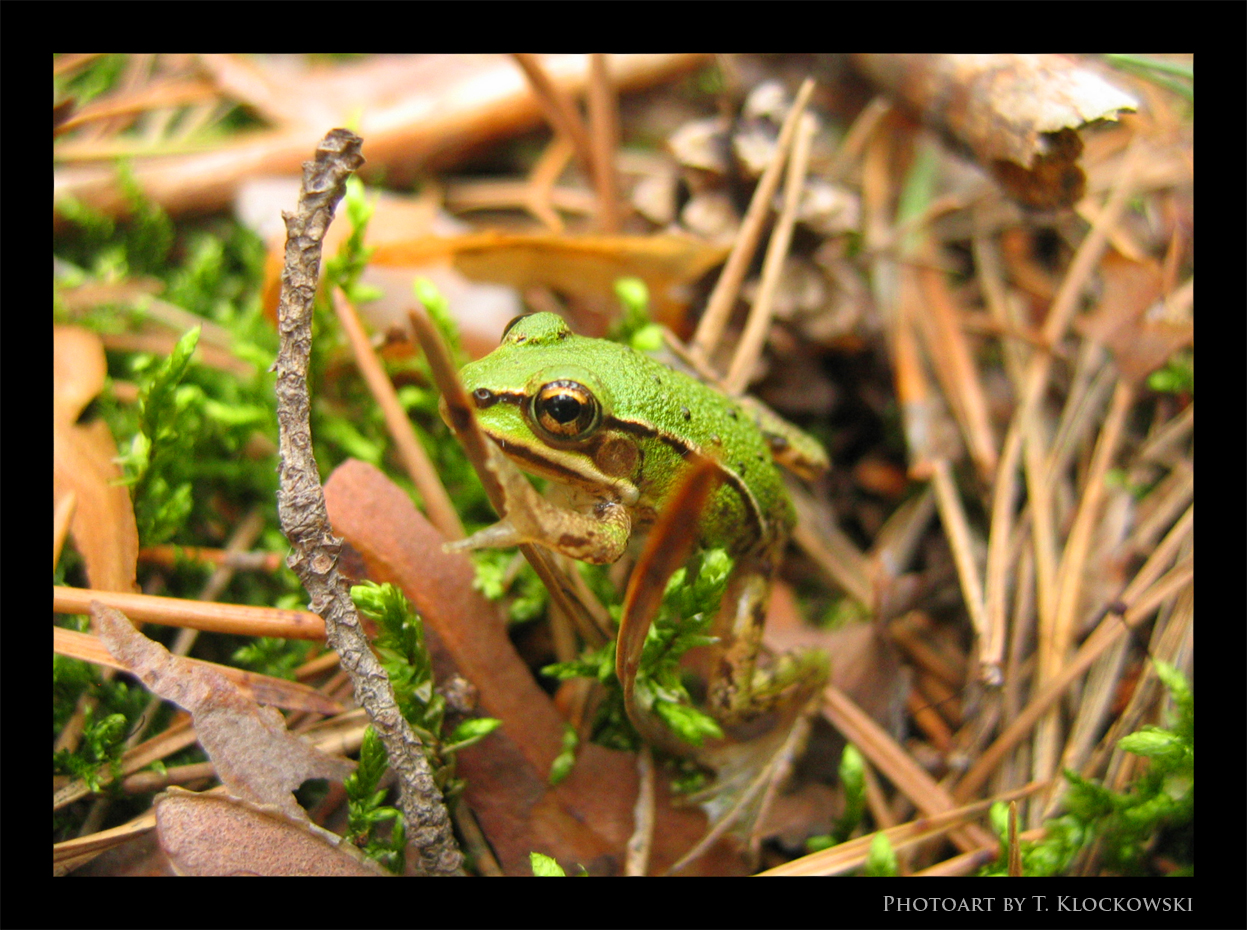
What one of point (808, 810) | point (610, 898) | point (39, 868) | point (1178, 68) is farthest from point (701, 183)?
point (39, 868)

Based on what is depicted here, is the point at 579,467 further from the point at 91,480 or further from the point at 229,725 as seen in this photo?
the point at 91,480

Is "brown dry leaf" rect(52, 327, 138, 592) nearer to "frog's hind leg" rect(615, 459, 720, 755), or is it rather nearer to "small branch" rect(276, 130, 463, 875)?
"small branch" rect(276, 130, 463, 875)

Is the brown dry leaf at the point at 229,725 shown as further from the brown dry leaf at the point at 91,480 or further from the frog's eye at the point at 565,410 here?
the frog's eye at the point at 565,410

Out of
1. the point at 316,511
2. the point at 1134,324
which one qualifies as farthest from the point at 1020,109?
the point at 316,511

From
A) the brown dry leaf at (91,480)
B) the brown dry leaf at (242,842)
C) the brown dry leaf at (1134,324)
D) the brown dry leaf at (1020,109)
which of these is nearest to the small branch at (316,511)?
the brown dry leaf at (242,842)

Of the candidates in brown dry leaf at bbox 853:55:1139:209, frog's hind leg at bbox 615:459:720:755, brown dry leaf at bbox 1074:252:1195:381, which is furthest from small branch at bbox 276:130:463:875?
brown dry leaf at bbox 1074:252:1195:381


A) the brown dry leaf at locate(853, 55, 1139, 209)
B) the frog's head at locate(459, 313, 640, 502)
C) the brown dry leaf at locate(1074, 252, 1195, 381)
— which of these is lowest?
the frog's head at locate(459, 313, 640, 502)
